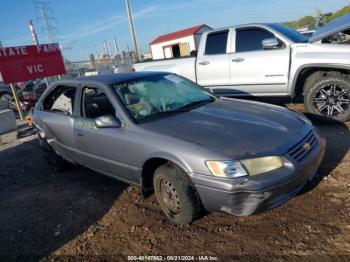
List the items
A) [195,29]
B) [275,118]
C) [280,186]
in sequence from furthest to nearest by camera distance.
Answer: [195,29]
[275,118]
[280,186]

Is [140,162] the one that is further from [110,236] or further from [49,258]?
[49,258]

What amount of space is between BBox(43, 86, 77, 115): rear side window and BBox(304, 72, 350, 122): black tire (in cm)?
381

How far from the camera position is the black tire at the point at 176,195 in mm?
3006

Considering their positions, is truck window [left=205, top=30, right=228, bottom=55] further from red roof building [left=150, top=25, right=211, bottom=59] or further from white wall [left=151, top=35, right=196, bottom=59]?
white wall [left=151, top=35, right=196, bottom=59]

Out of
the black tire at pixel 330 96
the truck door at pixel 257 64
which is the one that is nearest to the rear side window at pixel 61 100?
the truck door at pixel 257 64

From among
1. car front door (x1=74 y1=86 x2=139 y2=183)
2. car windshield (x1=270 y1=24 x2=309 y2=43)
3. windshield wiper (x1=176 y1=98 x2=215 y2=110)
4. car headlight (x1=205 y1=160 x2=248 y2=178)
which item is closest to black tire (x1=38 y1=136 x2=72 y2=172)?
car front door (x1=74 y1=86 x2=139 y2=183)

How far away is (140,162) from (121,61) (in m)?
26.2

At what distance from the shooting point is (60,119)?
466cm

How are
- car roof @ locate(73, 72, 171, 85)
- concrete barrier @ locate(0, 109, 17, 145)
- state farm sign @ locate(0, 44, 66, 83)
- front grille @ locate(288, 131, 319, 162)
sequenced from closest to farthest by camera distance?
front grille @ locate(288, 131, 319, 162) < car roof @ locate(73, 72, 171, 85) < concrete barrier @ locate(0, 109, 17, 145) < state farm sign @ locate(0, 44, 66, 83)

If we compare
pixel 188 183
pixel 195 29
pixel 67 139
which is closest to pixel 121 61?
pixel 195 29

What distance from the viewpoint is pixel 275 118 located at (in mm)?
3479

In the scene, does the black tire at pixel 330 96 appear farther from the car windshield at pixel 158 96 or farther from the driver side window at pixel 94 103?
the driver side window at pixel 94 103

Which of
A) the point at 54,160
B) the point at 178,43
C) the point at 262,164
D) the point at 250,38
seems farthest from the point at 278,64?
the point at 178,43

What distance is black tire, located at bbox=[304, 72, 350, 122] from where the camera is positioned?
5.21 meters
